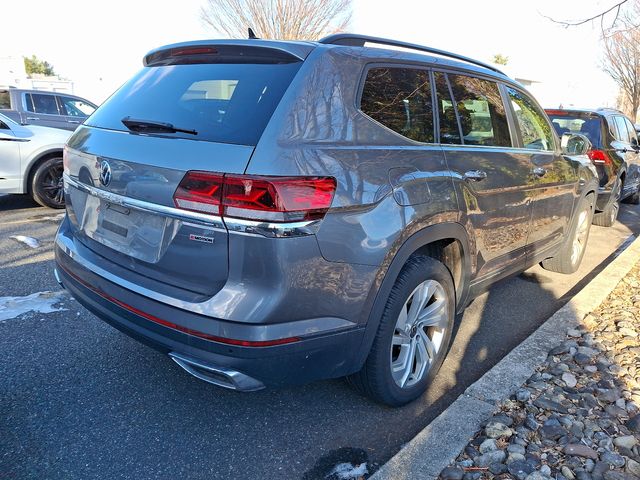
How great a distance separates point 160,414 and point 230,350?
0.96 meters

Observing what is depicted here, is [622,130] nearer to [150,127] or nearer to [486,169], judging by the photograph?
[486,169]

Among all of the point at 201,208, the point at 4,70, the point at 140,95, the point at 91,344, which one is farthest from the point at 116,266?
the point at 4,70

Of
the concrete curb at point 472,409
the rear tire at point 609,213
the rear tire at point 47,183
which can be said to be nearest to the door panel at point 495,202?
the concrete curb at point 472,409

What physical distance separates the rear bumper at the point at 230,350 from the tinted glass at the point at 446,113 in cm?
129

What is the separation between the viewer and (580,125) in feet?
23.0

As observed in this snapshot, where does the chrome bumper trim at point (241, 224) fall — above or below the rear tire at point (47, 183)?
above

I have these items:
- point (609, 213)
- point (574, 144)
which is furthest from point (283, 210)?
point (609, 213)

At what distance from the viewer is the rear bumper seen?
1988 mm

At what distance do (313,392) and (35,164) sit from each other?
609 centimetres

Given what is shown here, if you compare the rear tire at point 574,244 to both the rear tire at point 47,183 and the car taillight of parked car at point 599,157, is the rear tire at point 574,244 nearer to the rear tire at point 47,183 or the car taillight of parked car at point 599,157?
the car taillight of parked car at point 599,157

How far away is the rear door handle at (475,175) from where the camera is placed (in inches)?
110

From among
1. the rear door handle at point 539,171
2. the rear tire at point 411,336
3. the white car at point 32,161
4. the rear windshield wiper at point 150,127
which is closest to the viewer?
the rear windshield wiper at point 150,127

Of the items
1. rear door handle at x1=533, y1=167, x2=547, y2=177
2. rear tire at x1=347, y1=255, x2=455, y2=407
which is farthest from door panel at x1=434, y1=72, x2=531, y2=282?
rear tire at x1=347, y1=255, x2=455, y2=407

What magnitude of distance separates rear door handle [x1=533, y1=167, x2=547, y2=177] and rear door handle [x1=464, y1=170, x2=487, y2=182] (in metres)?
0.88
